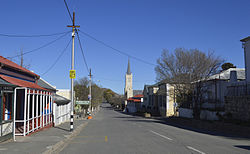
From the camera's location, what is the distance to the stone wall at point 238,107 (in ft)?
71.1

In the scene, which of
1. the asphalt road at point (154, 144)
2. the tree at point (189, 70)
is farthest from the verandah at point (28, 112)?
the tree at point (189, 70)

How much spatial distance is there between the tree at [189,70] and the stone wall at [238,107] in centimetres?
549

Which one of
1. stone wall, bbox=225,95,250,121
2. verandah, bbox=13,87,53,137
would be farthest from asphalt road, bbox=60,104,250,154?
stone wall, bbox=225,95,250,121

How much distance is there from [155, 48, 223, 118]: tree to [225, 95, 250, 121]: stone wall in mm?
5492

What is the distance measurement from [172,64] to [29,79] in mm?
18768

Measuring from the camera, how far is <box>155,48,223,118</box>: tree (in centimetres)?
2966

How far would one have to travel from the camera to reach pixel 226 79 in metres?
33.3

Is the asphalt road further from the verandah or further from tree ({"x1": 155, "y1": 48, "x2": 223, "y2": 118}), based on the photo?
tree ({"x1": 155, "y1": 48, "x2": 223, "y2": 118})

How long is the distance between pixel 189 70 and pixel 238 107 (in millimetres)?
9205

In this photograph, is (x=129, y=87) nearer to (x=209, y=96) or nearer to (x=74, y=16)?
(x=209, y=96)

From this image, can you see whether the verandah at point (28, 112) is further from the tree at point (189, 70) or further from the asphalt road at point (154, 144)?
the tree at point (189, 70)

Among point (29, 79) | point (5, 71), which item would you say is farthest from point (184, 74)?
point (5, 71)

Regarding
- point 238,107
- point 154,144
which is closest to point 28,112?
point 154,144

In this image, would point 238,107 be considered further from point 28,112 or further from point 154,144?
point 28,112
